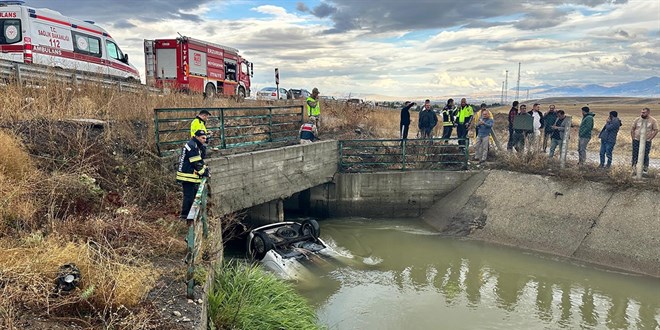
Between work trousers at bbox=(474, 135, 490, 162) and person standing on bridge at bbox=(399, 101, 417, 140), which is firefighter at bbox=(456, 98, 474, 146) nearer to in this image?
work trousers at bbox=(474, 135, 490, 162)

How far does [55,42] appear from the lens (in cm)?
1416

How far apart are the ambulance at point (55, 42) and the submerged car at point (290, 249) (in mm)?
8410

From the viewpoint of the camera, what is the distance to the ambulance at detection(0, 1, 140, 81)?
13094 millimetres

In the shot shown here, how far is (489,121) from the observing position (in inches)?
528

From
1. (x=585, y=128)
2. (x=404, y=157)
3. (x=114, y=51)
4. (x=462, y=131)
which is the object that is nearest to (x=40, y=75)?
(x=114, y=51)

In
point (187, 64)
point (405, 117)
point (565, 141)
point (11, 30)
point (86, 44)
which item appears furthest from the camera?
point (187, 64)

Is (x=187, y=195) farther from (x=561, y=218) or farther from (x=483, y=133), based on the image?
(x=483, y=133)

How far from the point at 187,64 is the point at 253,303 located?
16.3 m

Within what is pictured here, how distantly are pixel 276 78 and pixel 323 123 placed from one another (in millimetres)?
6183

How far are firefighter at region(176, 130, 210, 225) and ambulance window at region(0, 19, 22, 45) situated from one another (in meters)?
9.72

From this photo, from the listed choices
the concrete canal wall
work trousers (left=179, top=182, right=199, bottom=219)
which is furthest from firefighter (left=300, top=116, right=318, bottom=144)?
work trousers (left=179, top=182, right=199, bottom=219)

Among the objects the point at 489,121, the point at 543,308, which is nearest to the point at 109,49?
the point at 489,121

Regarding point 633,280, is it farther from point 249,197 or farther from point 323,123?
point 323,123

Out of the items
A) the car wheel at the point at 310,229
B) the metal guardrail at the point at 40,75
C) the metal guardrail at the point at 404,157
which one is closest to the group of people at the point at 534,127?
the metal guardrail at the point at 404,157
